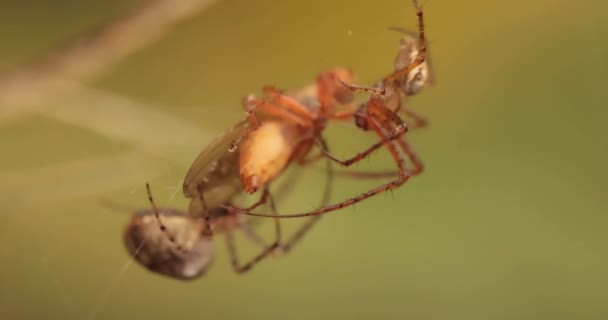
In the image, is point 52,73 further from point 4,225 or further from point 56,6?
point 56,6

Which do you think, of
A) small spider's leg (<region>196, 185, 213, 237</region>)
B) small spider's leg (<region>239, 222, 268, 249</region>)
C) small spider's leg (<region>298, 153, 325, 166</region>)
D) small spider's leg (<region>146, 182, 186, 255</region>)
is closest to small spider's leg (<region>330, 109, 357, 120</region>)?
small spider's leg (<region>298, 153, 325, 166</region>)

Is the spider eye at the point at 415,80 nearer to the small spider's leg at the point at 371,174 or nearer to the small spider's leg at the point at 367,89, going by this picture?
the small spider's leg at the point at 367,89

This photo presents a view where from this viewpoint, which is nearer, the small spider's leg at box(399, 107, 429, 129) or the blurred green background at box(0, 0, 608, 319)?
the small spider's leg at box(399, 107, 429, 129)

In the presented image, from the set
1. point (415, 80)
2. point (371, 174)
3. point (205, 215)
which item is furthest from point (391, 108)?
point (205, 215)

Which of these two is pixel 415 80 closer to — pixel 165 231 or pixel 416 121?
pixel 416 121

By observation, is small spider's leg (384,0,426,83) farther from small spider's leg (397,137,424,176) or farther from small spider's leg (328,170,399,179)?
small spider's leg (328,170,399,179)

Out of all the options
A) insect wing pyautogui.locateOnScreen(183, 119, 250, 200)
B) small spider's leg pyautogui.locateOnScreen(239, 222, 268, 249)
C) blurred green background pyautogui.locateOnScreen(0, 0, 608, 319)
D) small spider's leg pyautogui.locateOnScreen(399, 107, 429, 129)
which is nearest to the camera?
insect wing pyautogui.locateOnScreen(183, 119, 250, 200)

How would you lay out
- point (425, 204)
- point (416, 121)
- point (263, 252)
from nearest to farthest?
1. point (416, 121)
2. point (263, 252)
3. point (425, 204)

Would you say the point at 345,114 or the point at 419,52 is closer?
the point at 419,52
